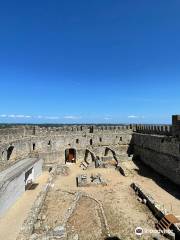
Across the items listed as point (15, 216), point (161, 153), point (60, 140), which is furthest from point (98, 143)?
point (15, 216)

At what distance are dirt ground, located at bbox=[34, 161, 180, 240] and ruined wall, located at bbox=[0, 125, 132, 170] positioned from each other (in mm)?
6157

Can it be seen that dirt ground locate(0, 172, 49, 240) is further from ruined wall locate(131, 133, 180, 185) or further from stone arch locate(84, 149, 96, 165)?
ruined wall locate(131, 133, 180, 185)

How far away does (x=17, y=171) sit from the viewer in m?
19.8

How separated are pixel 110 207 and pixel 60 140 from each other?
648 inches

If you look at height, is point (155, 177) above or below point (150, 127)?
below

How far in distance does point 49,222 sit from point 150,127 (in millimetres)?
19982

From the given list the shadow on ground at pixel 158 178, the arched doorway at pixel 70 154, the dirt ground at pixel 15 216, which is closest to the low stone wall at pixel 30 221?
the dirt ground at pixel 15 216

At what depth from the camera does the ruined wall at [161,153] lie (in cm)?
2112

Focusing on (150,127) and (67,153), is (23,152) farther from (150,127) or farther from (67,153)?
(150,127)

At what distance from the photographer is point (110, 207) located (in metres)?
15.7

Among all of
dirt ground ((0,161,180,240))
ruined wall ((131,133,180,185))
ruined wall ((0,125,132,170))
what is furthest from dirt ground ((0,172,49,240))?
ruined wall ((131,133,180,185))

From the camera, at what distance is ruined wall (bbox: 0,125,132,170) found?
1037 inches

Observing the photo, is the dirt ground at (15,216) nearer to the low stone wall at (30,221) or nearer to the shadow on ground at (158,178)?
the low stone wall at (30,221)

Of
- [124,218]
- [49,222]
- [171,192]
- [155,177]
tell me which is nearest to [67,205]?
[49,222]
